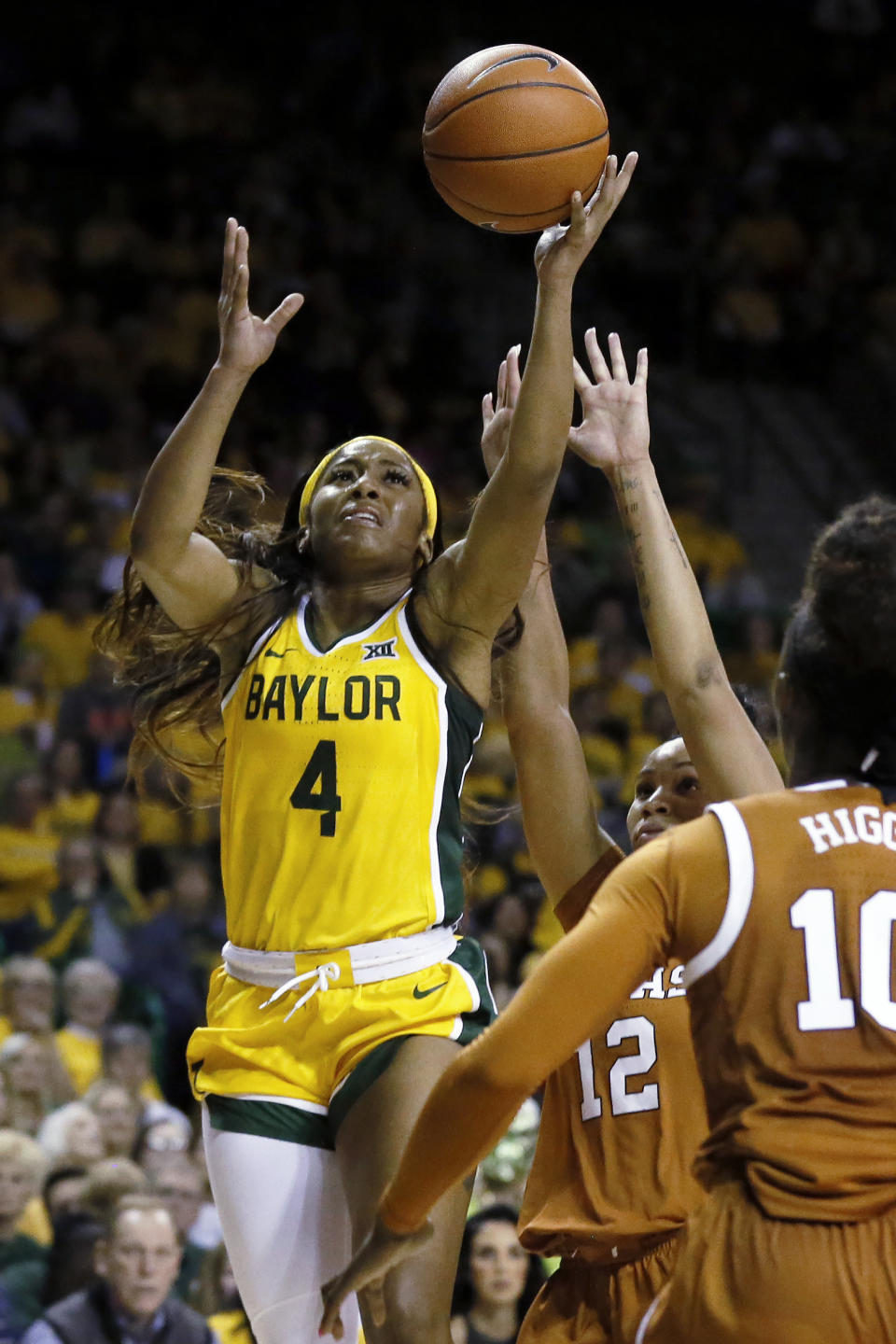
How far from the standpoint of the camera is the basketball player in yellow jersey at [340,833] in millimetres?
3248

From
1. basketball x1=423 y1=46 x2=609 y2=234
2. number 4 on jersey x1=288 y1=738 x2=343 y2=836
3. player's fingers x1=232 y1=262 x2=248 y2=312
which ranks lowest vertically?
number 4 on jersey x1=288 y1=738 x2=343 y2=836

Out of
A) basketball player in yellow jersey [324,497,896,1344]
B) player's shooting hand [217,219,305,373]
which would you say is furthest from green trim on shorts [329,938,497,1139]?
player's shooting hand [217,219,305,373]

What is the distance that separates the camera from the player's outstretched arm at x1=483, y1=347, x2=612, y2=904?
11.5ft

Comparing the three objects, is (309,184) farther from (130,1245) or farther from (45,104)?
(130,1245)

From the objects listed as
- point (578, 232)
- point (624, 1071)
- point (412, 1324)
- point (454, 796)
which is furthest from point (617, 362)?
point (412, 1324)

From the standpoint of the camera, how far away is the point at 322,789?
3377 millimetres

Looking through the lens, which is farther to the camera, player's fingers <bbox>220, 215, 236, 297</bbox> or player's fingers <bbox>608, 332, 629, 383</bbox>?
player's fingers <bbox>608, 332, 629, 383</bbox>

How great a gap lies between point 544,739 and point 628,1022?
0.62 meters

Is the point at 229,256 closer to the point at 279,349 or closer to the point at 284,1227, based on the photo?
the point at 284,1227

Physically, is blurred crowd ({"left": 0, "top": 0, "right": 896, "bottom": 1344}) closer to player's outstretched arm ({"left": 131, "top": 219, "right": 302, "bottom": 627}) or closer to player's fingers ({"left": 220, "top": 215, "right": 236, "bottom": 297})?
player's outstretched arm ({"left": 131, "top": 219, "right": 302, "bottom": 627})

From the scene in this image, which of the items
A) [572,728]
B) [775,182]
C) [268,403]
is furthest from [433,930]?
[775,182]

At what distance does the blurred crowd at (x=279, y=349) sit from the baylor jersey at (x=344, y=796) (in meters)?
2.99

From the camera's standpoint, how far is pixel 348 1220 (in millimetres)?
3285

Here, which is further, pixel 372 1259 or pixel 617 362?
pixel 617 362
